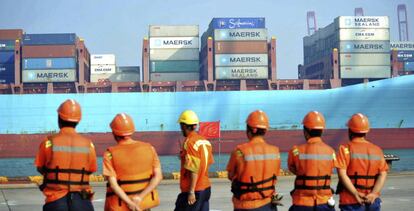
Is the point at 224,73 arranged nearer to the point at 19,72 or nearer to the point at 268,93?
the point at 268,93

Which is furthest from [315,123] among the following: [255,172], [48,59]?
[48,59]

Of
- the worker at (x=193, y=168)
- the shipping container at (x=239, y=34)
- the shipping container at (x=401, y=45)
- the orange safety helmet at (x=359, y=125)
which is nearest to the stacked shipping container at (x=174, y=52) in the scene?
the shipping container at (x=239, y=34)

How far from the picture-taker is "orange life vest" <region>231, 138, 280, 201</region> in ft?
16.2

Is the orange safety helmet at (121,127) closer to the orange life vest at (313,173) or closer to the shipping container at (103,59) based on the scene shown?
the orange life vest at (313,173)

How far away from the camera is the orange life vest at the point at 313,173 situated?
5109 millimetres

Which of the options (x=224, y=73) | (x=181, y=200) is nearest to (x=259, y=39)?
(x=224, y=73)

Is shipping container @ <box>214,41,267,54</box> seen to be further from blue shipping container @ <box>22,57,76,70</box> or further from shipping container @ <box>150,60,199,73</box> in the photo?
blue shipping container @ <box>22,57,76,70</box>

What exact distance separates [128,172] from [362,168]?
235 cm

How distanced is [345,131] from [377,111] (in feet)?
13.9

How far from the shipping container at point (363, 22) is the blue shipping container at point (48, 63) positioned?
29618mm

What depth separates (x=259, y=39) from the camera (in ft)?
184

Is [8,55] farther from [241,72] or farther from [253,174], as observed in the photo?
[253,174]

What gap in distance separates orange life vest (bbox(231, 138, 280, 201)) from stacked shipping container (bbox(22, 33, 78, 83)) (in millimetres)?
52441

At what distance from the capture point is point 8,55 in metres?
59.1
